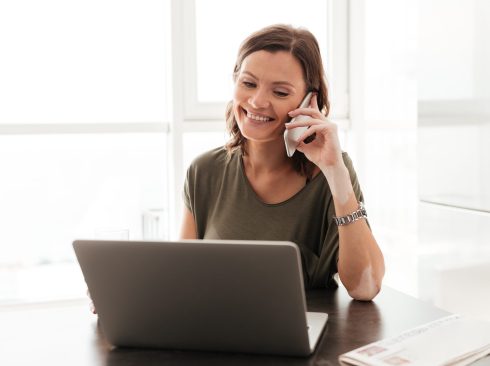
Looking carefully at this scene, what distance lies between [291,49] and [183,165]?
49.4 inches

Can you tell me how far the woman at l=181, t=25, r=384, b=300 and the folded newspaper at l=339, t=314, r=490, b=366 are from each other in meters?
0.40

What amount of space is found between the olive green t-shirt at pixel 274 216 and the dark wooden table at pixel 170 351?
0.17 m

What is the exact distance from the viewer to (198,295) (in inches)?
42.3

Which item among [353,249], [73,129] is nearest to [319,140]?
[353,249]

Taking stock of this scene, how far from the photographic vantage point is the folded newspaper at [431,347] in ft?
3.40

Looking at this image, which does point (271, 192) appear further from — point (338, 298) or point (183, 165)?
point (183, 165)

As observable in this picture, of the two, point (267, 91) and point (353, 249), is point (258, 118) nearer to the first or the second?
point (267, 91)

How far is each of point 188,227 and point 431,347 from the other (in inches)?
35.6

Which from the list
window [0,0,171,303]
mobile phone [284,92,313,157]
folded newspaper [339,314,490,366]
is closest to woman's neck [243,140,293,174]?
mobile phone [284,92,313,157]

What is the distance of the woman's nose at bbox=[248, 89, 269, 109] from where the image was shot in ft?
5.79

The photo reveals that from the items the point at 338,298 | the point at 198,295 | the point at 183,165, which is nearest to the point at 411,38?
the point at 183,165

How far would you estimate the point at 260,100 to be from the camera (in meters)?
1.76

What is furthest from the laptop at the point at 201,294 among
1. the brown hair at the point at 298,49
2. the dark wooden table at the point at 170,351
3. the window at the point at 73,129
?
the window at the point at 73,129

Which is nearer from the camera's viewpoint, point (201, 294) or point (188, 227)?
point (201, 294)
